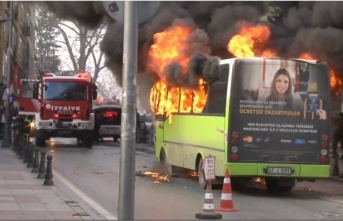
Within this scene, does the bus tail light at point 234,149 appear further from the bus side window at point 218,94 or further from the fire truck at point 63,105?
the fire truck at point 63,105

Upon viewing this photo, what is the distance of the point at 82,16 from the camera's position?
786 inches

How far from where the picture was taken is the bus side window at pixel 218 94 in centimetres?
1242

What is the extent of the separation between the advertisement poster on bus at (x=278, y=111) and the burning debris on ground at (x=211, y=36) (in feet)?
5.55

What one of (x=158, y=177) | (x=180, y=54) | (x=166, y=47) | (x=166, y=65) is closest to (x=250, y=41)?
(x=180, y=54)

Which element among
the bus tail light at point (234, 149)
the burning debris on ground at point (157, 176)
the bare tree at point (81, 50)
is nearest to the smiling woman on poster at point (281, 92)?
the bus tail light at point (234, 149)

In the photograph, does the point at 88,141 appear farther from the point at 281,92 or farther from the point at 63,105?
the point at 281,92

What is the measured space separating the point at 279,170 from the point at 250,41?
4.15m

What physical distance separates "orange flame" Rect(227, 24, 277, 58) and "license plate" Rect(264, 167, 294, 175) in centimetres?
327

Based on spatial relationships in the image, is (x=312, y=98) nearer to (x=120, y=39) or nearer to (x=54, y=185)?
(x=54, y=185)

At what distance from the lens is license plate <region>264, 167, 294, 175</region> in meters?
12.0

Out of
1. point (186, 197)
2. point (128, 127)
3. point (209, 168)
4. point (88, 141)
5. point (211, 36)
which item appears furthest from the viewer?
point (88, 141)

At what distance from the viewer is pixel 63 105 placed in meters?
26.1

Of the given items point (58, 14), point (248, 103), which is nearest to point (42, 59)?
point (58, 14)

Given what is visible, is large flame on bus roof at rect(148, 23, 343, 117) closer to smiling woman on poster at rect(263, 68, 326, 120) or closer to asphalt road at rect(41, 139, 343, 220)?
asphalt road at rect(41, 139, 343, 220)
